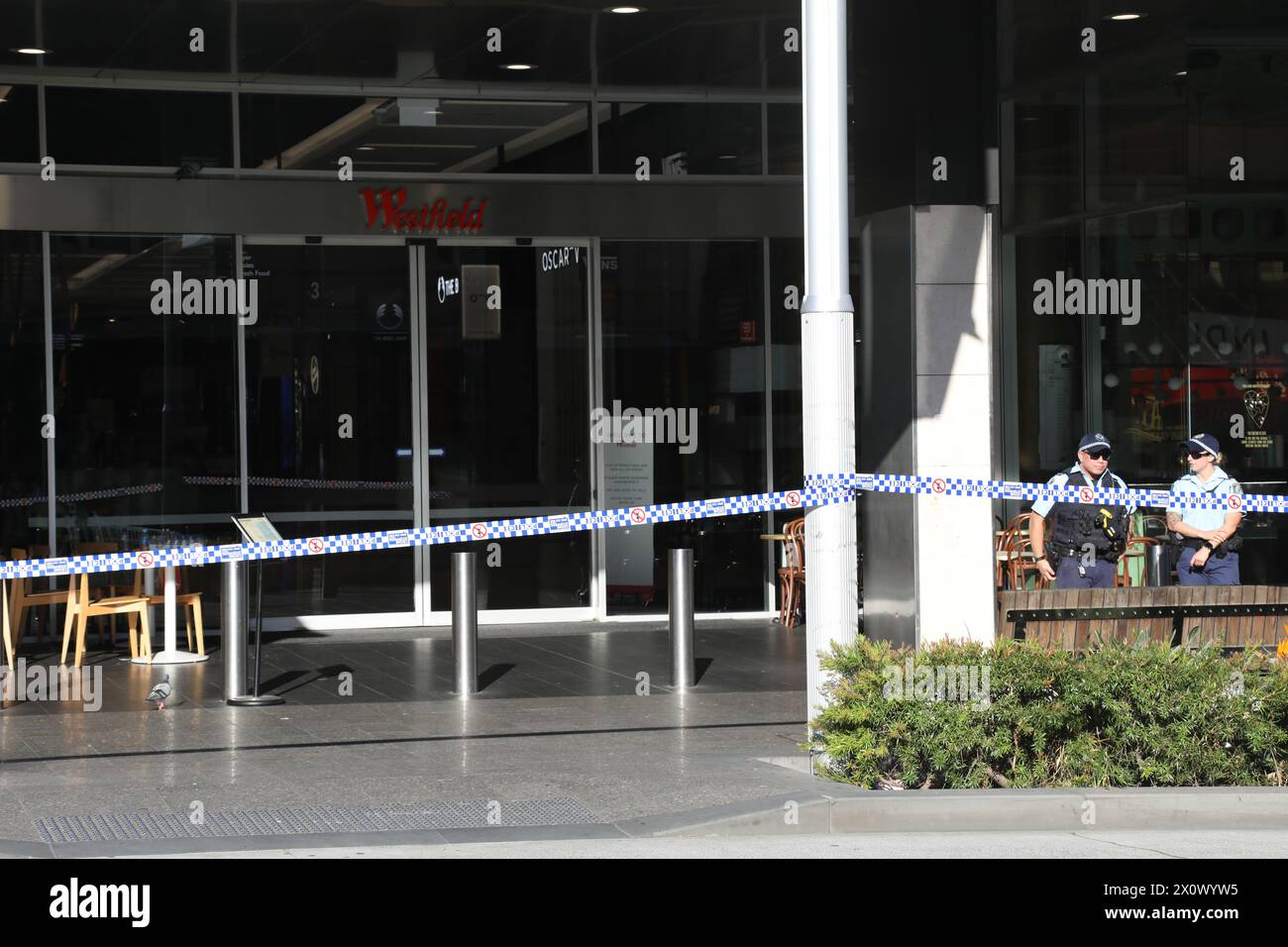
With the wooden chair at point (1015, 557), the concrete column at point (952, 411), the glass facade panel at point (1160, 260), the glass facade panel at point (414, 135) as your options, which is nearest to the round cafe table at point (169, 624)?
the glass facade panel at point (414, 135)

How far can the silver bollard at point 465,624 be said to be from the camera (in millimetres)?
11734

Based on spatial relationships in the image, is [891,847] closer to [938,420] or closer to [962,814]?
[962,814]

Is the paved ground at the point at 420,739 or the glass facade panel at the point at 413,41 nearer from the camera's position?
the paved ground at the point at 420,739

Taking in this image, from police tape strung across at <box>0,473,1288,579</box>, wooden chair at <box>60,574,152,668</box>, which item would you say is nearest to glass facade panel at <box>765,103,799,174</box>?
police tape strung across at <box>0,473,1288,579</box>

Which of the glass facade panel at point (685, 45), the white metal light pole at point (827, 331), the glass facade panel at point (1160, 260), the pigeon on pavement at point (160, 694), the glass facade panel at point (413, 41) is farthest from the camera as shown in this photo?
the glass facade panel at point (1160, 260)

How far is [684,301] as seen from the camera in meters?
15.9

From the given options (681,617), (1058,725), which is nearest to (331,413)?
(681,617)

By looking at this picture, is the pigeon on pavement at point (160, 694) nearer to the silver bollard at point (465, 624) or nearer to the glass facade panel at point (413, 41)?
the silver bollard at point (465, 624)

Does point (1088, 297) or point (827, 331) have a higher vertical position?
point (1088, 297)

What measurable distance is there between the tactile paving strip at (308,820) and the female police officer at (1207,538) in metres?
5.79

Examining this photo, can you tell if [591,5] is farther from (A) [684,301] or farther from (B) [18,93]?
(B) [18,93]

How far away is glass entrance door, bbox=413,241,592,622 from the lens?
611 inches
